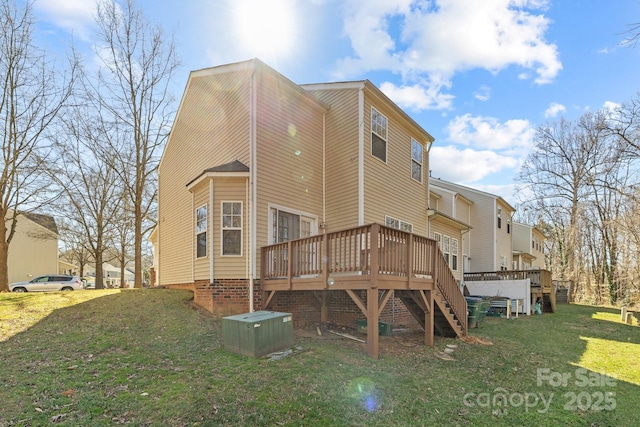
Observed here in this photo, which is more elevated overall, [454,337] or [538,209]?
[538,209]

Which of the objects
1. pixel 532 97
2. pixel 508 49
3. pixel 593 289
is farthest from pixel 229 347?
pixel 593 289

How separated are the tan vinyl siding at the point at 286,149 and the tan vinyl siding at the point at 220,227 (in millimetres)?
400

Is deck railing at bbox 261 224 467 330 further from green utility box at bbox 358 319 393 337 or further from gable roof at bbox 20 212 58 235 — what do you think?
gable roof at bbox 20 212 58 235

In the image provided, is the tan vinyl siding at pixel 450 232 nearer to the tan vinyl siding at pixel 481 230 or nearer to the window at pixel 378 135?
the window at pixel 378 135

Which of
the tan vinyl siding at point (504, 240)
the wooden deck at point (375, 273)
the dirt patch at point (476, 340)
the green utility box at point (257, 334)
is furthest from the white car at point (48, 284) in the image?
the tan vinyl siding at point (504, 240)

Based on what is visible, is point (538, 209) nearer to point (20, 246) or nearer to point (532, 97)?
point (532, 97)

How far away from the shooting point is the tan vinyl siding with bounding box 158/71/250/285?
1086cm

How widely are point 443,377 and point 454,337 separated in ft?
11.3

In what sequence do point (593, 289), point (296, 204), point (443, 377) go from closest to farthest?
point (443, 377)
point (296, 204)
point (593, 289)

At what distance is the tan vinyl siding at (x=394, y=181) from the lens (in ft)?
36.9

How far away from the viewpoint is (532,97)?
15102 millimetres

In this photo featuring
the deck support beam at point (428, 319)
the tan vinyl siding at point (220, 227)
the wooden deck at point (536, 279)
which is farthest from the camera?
the wooden deck at point (536, 279)

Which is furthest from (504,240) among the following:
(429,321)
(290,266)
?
(290,266)

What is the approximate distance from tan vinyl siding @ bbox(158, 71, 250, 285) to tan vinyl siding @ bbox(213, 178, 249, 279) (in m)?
0.84
